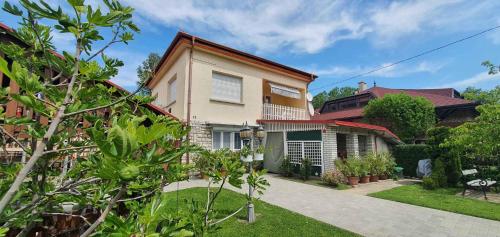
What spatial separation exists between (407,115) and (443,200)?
1424cm

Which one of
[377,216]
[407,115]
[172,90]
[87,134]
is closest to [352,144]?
[377,216]

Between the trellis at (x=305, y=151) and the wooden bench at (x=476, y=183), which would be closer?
the wooden bench at (x=476, y=183)

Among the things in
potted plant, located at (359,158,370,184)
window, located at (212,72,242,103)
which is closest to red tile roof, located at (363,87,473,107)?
potted plant, located at (359,158,370,184)

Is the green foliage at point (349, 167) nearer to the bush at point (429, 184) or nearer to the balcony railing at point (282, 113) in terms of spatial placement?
the bush at point (429, 184)

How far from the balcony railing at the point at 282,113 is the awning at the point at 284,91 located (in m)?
0.92

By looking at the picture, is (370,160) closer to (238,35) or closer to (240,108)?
(240,108)

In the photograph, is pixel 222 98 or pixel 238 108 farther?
pixel 238 108

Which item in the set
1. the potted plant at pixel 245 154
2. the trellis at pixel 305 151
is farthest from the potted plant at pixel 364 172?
the potted plant at pixel 245 154

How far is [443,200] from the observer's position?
893 cm

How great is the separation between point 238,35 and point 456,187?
14.5 m

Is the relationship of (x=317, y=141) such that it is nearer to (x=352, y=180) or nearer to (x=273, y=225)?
(x=352, y=180)

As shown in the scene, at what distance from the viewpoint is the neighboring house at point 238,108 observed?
42.5 feet

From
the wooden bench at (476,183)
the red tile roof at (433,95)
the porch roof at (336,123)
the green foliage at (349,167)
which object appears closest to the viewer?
the wooden bench at (476,183)

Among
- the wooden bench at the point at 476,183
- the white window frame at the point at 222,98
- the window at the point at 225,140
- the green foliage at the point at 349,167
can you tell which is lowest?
the wooden bench at the point at 476,183
